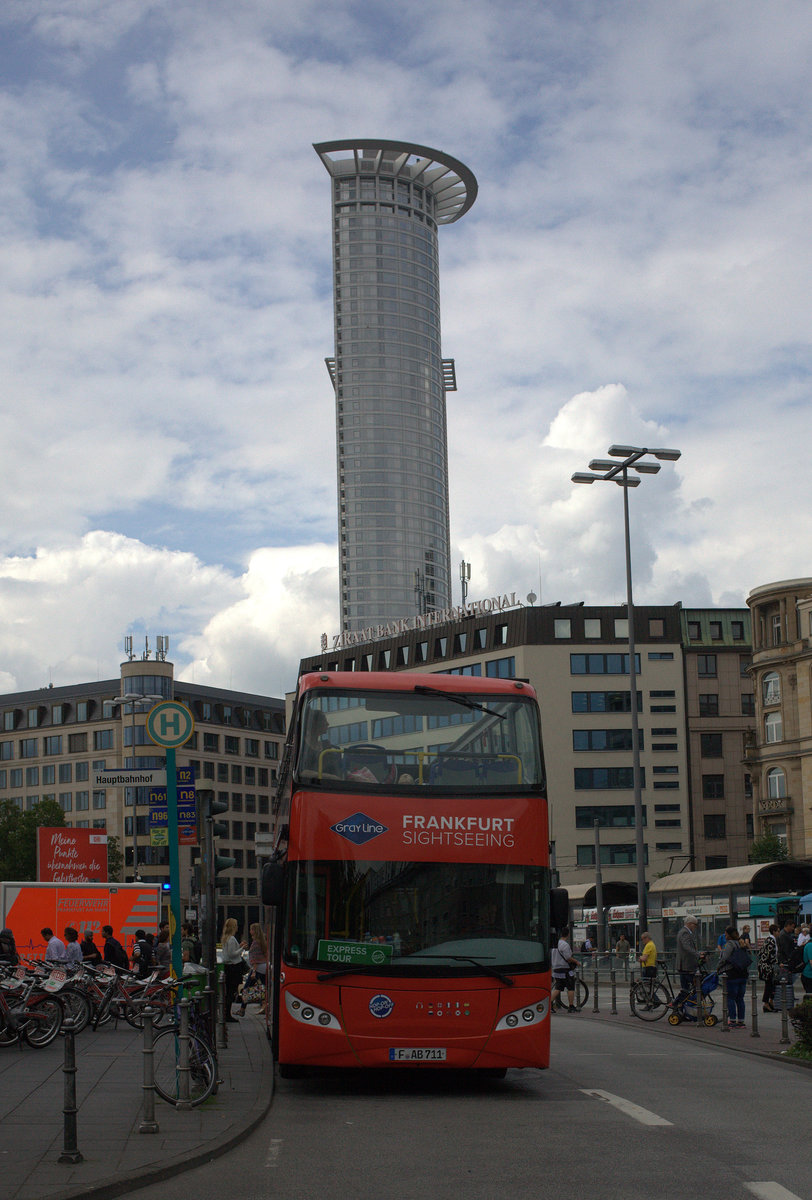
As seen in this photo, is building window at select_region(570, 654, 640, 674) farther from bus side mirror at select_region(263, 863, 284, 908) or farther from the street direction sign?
bus side mirror at select_region(263, 863, 284, 908)

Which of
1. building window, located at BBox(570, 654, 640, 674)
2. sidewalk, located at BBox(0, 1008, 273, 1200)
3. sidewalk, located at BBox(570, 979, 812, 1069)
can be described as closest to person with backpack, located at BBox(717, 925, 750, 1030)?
sidewalk, located at BBox(570, 979, 812, 1069)

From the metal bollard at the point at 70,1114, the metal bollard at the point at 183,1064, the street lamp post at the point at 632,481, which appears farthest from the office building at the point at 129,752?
the metal bollard at the point at 70,1114

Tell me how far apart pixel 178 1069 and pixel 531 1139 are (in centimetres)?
326

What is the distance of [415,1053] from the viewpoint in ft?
45.9

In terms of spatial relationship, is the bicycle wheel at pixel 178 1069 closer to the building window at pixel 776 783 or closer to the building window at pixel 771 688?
the building window at pixel 776 783

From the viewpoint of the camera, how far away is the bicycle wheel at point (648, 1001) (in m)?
26.2

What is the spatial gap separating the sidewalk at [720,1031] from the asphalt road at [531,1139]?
101 inches

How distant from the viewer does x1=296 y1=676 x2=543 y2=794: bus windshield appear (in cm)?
1434

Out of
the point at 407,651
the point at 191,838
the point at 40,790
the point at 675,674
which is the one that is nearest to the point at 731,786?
the point at 675,674

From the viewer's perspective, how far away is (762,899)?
4556 cm

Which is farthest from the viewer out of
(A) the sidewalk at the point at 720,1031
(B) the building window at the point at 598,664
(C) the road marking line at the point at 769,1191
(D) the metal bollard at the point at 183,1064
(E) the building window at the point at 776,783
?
(B) the building window at the point at 598,664

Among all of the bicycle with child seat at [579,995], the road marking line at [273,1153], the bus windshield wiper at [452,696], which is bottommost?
the bicycle with child seat at [579,995]

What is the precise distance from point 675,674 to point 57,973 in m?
78.6

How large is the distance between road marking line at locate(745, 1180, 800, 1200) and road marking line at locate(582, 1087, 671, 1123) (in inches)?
118
